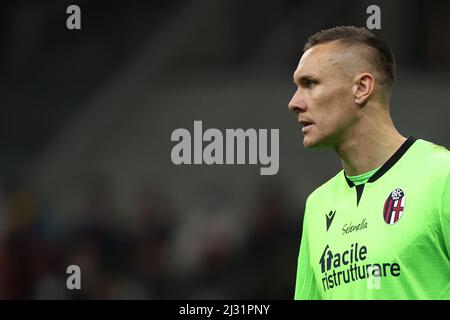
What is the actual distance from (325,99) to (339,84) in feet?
0.27

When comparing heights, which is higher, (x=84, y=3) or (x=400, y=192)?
(x=84, y=3)

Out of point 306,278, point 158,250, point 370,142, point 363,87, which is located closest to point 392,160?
point 370,142

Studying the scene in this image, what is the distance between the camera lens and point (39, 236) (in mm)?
8219

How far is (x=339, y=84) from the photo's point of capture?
3578 mm

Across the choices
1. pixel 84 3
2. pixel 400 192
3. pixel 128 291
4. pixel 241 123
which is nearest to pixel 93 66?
pixel 84 3

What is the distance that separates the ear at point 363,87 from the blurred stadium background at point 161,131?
12.6 ft

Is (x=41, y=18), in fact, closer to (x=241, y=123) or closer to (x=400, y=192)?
(x=241, y=123)

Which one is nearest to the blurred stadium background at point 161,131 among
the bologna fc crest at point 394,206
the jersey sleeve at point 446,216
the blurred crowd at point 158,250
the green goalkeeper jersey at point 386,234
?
the blurred crowd at point 158,250

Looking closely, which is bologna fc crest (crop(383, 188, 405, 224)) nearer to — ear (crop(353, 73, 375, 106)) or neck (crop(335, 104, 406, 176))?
neck (crop(335, 104, 406, 176))

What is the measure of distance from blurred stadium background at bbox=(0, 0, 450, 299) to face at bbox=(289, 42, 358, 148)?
3.82m

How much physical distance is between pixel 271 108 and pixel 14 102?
90.7 inches

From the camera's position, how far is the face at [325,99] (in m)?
3.54

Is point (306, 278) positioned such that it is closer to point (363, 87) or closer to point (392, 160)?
point (392, 160)
